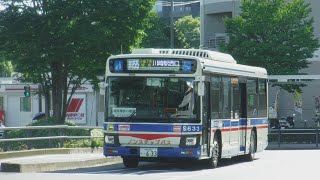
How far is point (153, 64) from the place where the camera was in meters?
20.0

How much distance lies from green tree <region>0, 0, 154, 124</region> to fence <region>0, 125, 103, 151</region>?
3.45 meters

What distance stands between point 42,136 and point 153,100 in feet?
28.0

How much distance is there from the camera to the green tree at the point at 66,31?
1196 inches

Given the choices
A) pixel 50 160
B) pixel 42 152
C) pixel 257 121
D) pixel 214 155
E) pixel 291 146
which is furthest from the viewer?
pixel 291 146

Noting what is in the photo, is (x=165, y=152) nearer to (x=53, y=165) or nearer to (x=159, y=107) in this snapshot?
(x=159, y=107)

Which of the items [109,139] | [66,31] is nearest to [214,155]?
[109,139]

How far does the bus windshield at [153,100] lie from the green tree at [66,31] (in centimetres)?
991

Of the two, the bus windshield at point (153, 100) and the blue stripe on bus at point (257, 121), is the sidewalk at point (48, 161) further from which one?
the blue stripe on bus at point (257, 121)

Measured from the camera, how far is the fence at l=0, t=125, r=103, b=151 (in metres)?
23.3

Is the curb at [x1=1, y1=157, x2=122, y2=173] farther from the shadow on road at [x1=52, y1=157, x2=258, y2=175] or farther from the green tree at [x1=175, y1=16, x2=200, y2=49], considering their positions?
the green tree at [x1=175, y1=16, x2=200, y2=49]

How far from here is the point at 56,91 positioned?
3347 cm

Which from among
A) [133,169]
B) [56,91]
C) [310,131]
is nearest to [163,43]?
[310,131]

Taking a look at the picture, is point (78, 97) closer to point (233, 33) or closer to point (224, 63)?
point (233, 33)

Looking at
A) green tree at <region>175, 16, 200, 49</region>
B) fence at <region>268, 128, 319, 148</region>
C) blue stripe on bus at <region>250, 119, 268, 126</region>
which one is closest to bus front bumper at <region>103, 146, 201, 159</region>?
blue stripe on bus at <region>250, 119, 268, 126</region>
